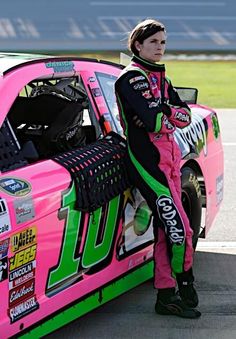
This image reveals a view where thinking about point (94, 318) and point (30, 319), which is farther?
point (94, 318)

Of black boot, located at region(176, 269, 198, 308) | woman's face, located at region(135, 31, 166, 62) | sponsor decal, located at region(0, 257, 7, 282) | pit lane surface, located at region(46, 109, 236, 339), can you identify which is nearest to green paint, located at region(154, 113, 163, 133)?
woman's face, located at region(135, 31, 166, 62)

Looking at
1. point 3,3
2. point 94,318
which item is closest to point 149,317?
point 94,318

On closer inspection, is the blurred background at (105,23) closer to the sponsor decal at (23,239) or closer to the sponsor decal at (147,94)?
the sponsor decal at (147,94)

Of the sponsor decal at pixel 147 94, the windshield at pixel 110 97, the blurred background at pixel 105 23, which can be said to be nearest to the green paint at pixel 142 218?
the windshield at pixel 110 97

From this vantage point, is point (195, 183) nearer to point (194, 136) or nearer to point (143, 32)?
point (194, 136)

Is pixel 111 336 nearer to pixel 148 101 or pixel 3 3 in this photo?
pixel 148 101

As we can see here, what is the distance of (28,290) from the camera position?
12.8 feet

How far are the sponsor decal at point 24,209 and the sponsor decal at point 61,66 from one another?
1.02m

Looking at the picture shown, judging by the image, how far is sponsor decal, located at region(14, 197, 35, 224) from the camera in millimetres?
3727

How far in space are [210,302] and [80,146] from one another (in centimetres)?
126

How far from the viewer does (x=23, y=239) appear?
376cm

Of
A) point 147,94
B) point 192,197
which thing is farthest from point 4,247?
point 192,197

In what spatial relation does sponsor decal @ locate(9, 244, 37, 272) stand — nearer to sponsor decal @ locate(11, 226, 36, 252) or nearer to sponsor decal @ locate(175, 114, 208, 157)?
sponsor decal @ locate(11, 226, 36, 252)

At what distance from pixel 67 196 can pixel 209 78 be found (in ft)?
48.0
